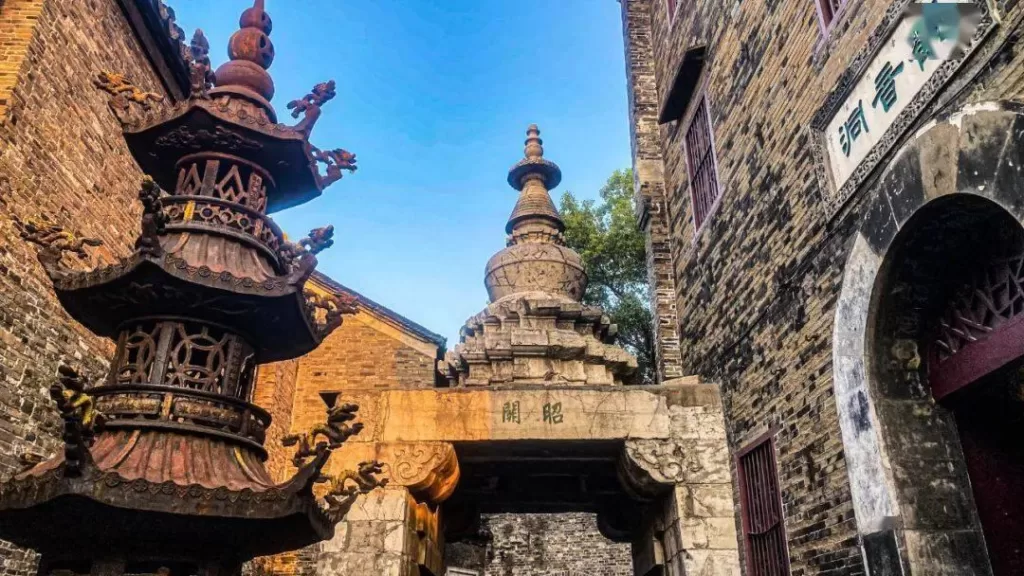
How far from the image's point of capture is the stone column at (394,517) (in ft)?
17.6

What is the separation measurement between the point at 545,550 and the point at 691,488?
12374 mm

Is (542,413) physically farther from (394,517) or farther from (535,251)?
(535,251)

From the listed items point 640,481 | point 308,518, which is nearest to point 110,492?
point 308,518

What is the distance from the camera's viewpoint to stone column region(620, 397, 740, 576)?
539cm

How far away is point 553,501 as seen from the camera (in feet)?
27.6

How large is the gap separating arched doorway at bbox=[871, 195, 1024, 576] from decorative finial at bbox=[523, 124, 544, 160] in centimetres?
502

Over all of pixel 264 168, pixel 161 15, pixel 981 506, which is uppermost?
pixel 161 15

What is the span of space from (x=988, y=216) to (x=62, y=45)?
9.75 metres

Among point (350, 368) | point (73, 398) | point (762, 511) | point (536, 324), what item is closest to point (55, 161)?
point (536, 324)

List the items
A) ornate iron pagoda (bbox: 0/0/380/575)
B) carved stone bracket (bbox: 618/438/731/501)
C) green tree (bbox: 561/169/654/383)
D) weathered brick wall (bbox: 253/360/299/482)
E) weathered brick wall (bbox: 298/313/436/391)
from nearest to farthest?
ornate iron pagoda (bbox: 0/0/380/575)
carved stone bracket (bbox: 618/438/731/501)
weathered brick wall (bbox: 253/360/299/482)
weathered brick wall (bbox: 298/313/436/391)
green tree (bbox: 561/169/654/383)

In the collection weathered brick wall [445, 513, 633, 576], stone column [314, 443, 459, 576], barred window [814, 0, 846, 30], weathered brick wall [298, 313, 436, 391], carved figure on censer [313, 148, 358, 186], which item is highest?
weathered brick wall [298, 313, 436, 391]

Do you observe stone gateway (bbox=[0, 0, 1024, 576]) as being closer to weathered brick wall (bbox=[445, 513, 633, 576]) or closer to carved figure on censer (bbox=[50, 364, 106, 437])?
carved figure on censer (bbox=[50, 364, 106, 437])

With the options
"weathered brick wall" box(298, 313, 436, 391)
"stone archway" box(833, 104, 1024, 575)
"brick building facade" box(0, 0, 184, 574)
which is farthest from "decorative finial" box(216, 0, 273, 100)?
"weathered brick wall" box(298, 313, 436, 391)

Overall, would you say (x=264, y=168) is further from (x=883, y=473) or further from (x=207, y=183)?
(x=883, y=473)
